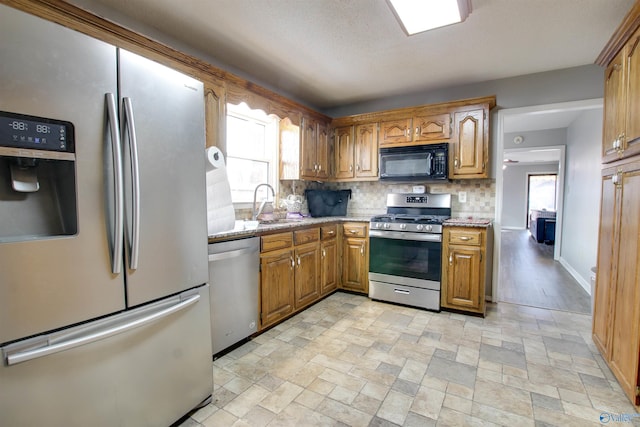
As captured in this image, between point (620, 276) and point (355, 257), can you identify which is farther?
point (355, 257)

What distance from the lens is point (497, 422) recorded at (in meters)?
1.61

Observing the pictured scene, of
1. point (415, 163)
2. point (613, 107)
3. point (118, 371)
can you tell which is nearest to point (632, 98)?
point (613, 107)

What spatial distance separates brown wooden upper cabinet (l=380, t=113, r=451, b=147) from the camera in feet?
11.2

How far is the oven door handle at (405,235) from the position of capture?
3.13 m

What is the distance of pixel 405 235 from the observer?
3.28 metres

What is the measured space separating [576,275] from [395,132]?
3440 millimetres

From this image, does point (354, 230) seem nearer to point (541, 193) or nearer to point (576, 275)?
point (576, 275)

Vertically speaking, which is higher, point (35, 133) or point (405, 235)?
point (35, 133)

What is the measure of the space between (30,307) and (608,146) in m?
3.34

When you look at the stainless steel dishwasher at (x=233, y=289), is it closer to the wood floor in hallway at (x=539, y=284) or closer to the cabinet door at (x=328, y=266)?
the cabinet door at (x=328, y=266)

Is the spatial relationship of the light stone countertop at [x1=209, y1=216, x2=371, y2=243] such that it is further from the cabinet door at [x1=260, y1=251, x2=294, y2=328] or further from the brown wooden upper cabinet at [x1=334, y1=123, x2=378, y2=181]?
the brown wooden upper cabinet at [x1=334, y1=123, x2=378, y2=181]

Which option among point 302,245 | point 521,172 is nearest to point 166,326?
point 302,245

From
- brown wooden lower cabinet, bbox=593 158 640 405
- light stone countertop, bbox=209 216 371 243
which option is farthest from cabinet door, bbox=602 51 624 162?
light stone countertop, bbox=209 216 371 243

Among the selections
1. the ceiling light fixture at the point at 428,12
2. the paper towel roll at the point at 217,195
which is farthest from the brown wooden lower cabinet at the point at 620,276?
the paper towel roll at the point at 217,195
